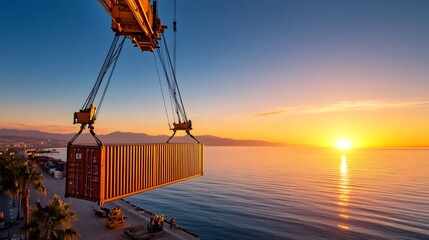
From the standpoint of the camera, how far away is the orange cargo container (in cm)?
1519

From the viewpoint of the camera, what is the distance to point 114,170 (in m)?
16.1


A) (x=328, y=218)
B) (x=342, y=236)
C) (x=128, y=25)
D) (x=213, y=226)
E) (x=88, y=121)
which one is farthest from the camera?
(x=328, y=218)

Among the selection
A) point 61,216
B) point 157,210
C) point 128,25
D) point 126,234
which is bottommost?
point 157,210

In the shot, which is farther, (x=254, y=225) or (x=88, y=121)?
(x=254, y=225)

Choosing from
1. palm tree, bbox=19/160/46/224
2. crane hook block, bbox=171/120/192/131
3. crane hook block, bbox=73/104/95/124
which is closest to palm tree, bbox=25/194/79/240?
crane hook block, bbox=73/104/95/124

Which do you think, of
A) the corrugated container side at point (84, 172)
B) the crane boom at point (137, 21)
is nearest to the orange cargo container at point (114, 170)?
the corrugated container side at point (84, 172)

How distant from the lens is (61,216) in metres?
15.4

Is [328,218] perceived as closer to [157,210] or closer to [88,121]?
[157,210]

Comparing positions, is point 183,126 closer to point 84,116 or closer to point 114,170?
point 114,170

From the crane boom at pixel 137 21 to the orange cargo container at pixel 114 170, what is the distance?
27.3 feet

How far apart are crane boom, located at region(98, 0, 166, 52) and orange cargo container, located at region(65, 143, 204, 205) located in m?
8.34

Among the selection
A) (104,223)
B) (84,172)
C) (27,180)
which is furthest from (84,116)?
(104,223)

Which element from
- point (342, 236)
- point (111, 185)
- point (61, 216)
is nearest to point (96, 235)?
point (61, 216)

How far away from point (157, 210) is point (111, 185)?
1396 inches
